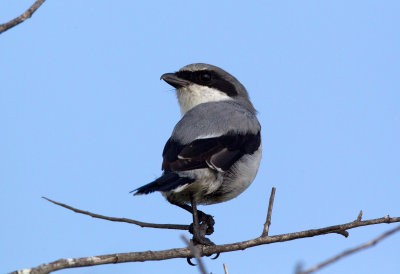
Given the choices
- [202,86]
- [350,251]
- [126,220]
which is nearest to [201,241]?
[126,220]

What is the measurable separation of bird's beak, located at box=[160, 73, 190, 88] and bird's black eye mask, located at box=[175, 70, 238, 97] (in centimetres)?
7

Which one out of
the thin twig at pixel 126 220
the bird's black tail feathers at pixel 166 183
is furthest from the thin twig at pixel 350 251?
the bird's black tail feathers at pixel 166 183

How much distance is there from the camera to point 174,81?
613 cm

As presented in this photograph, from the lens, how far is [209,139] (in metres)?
4.80

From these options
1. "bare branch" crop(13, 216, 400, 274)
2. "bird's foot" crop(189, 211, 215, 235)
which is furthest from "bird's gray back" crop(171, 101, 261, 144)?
"bare branch" crop(13, 216, 400, 274)

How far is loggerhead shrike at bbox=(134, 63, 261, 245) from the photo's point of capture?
4445mm

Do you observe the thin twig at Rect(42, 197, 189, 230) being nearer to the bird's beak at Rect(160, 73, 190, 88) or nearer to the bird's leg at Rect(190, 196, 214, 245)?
the bird's leg at Rect(190, 196, 214, 245)

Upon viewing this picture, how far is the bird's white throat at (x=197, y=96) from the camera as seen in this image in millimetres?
6051

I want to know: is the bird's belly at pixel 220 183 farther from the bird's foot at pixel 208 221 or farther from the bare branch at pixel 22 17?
the bare branch at pixel 22 17

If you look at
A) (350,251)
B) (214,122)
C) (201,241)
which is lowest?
(350,251)

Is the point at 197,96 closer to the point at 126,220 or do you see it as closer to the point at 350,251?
the point at 126,220

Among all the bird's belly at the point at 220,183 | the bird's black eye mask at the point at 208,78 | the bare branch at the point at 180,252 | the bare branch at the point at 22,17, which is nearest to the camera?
the bare branch at the point at 22,17

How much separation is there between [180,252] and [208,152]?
1104mm

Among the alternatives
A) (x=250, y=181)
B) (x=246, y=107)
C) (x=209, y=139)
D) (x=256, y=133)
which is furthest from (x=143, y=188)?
(x=246, y=107)
